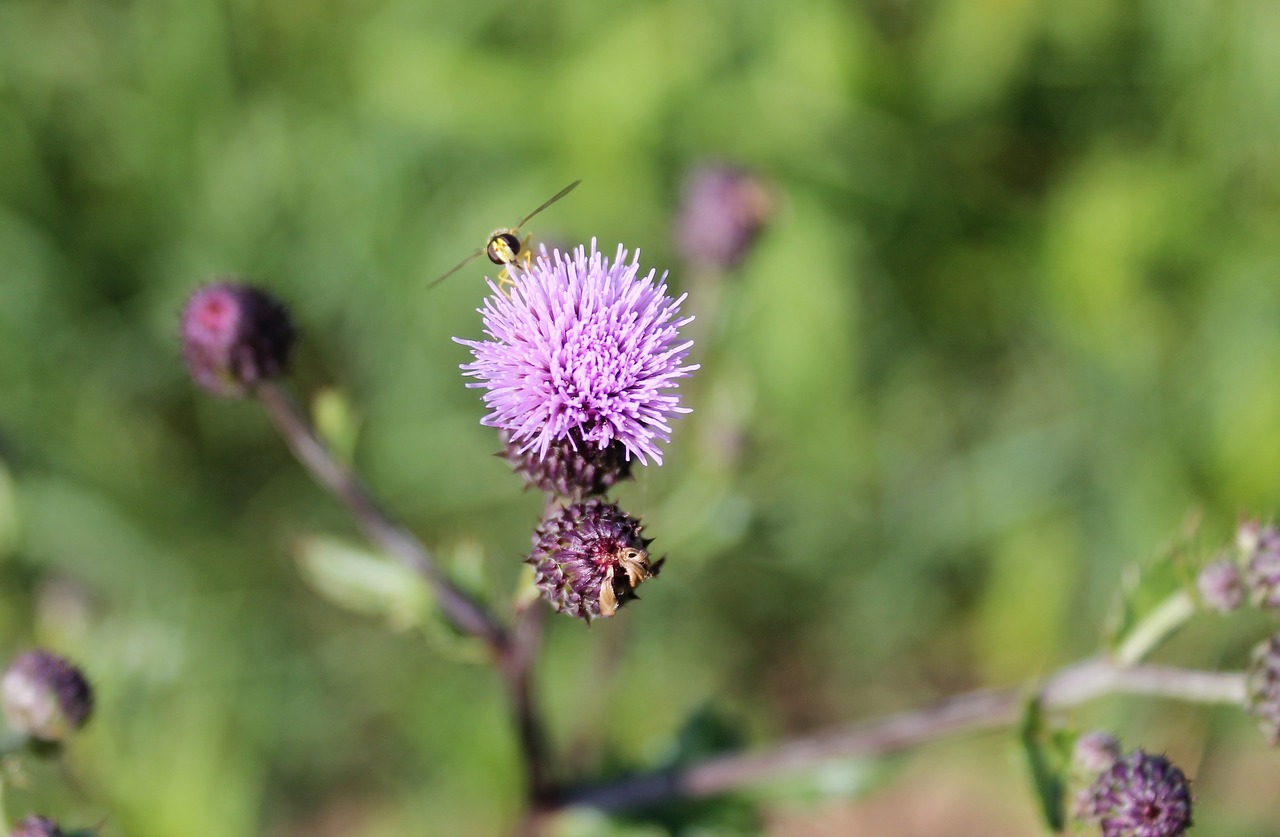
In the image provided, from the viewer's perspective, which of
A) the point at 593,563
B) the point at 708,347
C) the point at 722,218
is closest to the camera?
the point at 593,563

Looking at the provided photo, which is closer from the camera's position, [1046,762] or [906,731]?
[1046,762]

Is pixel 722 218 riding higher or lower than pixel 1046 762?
higher

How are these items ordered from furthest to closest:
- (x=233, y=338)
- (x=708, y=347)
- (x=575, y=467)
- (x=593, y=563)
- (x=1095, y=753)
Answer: (x=708, y=347)
(x=233, y=338)
(x=1095, y=753)
(x=575, y=467)
(x=593, y=563)

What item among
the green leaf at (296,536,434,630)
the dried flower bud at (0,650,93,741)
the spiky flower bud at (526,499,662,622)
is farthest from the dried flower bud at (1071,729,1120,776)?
the dried flower bud at (0,650,93,741)

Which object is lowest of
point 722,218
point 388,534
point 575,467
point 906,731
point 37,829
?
point 906,731

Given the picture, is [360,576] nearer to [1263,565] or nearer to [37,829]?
[37,829]

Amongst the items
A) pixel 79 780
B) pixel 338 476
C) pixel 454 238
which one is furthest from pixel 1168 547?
pixel 79 780

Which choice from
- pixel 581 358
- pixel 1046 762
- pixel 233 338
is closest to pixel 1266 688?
pixel 1046 762
